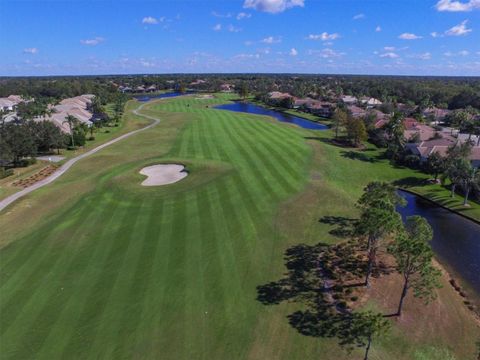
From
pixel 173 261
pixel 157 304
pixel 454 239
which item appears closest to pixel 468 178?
pixel 454 239

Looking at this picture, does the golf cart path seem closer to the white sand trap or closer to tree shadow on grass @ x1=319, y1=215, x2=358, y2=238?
the white sand trap

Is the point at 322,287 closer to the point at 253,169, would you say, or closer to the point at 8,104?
the point at 253,169

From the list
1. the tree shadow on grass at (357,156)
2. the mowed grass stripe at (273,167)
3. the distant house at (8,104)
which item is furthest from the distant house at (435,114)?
A: the distant house at (8,104)

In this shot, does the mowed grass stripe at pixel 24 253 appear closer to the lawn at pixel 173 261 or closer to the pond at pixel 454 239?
the lawn at pixel 173 261

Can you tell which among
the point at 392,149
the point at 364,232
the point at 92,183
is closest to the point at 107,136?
the point at 92,183

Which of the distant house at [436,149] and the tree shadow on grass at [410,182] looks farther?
the distant house at [436,149]

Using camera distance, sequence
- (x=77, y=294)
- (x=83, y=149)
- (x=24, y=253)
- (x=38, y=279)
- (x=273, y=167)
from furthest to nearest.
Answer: (x=83, y=149) → (x=273, y=167) → (x=24, y=253) → (x=38, y=279) → (x=77, y=294)

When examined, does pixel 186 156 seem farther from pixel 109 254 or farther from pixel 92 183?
pixel 109 254
